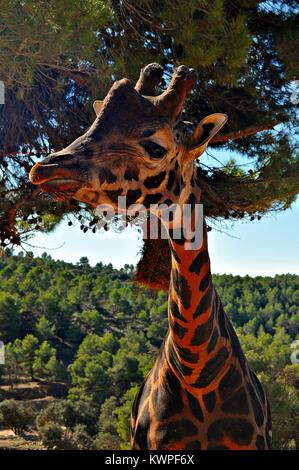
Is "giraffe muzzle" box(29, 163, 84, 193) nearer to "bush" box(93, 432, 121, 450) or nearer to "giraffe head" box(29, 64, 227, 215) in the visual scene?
"giraffe head" box(29, 64, 227, 215)

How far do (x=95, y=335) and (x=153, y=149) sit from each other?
1704 inches

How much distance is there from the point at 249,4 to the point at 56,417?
28549 millimetres

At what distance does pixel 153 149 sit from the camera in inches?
80.7

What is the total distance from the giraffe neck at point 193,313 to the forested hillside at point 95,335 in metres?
21.7

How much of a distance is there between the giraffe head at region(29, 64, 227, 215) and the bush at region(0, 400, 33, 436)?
1100 inches

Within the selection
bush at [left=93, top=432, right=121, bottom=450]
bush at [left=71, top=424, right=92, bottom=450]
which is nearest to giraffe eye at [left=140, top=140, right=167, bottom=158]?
bush at [left=93, top=432, right=121, bottom=450]

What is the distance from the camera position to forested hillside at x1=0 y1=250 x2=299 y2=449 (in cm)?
3025

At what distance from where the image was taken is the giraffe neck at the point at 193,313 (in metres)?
2.43

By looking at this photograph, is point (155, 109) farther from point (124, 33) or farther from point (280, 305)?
point (280, 305)

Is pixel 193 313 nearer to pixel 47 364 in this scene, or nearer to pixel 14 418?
pixel 14 418

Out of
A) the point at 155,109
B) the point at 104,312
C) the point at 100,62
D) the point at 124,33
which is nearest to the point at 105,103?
the point at 155,109

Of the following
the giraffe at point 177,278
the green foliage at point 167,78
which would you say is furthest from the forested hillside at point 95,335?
the giraffe at point 177,278

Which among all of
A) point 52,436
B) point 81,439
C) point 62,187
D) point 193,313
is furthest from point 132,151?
point 81,439

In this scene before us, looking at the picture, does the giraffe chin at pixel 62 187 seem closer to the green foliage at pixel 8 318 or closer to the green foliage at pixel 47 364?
the green foliage at pixel 47 364
